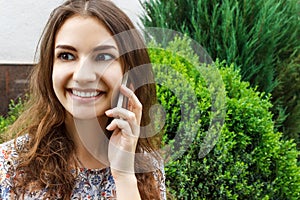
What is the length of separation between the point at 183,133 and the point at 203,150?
0.16m

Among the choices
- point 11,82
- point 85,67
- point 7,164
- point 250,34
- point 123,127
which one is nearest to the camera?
point 85,67

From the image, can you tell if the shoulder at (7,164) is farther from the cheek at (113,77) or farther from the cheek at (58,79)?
the cheek at (113,77)

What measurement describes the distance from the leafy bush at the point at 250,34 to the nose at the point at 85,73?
2627 mm

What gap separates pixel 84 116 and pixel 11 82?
366cm

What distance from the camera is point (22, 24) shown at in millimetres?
5727

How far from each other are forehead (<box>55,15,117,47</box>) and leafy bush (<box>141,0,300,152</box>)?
2.56m

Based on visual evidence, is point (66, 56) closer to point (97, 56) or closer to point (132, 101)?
point (97, 56)

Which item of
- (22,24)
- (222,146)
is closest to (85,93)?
(222,146)

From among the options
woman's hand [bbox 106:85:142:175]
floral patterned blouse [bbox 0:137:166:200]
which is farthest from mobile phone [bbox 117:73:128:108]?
floral patterned blouse [bbox 0:137:166:200]

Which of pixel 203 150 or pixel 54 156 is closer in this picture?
pixel 54 156

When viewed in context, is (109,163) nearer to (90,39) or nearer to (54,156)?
(54,156)

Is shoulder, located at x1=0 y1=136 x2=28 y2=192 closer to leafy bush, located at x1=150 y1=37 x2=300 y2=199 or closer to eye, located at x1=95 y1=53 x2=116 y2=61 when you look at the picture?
eye, located at x1=95 y1=53 x2=116 y2=61

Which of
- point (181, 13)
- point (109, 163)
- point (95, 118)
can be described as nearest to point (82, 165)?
point (109, 163)

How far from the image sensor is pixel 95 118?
1.97 metres
